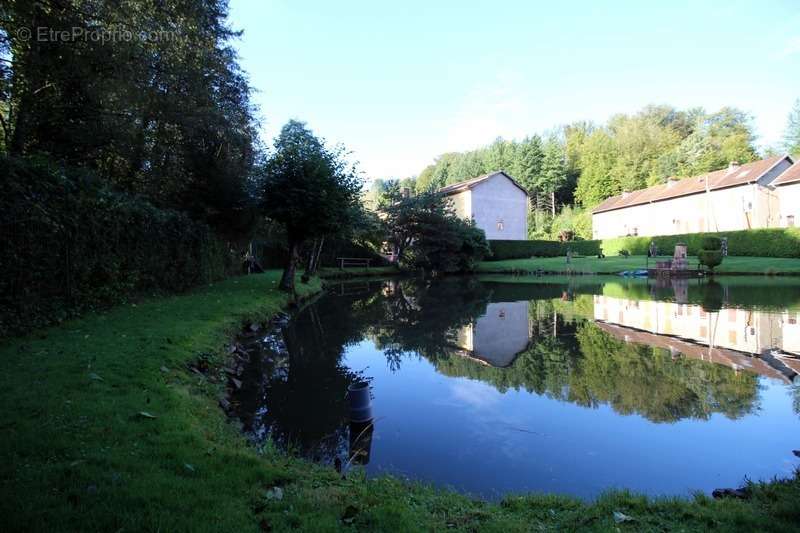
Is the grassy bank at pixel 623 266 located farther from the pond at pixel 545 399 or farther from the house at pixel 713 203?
the pond at pixel 545 399

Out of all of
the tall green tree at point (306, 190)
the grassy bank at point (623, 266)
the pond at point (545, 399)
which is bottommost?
the pond at point (545, 399)

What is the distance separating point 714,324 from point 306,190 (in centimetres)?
1298

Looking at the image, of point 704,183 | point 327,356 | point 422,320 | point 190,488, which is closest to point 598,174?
point 704,183

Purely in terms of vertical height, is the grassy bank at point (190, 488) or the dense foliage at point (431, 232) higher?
the dense foliage at point (431, 232)

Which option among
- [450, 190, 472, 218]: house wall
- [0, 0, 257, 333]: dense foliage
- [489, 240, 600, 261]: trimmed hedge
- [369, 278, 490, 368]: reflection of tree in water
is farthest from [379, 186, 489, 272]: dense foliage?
[0, 0, 257, 333]: dense foliage

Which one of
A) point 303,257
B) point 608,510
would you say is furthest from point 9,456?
point 303,257

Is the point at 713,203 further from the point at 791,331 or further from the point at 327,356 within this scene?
the point at 327,356

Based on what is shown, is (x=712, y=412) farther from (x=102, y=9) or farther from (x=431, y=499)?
(x=102, y=9)

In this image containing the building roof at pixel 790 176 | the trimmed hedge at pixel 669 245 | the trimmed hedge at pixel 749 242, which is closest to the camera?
the trimmed hedge at pixel 749 242

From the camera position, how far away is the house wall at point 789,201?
1194 inches

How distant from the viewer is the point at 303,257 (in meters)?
30.7

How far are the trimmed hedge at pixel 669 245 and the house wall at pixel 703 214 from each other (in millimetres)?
4849

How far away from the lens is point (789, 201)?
3100 centimetres

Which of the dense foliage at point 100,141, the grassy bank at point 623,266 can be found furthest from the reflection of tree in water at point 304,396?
the grassy bank at point 623,266
